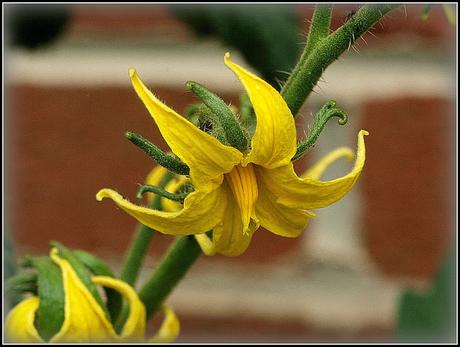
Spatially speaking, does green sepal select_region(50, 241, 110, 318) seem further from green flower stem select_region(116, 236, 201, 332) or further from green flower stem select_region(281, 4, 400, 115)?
green flower stem select_region(281, 4, 400, 115)

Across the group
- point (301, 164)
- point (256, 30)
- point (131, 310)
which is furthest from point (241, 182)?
point (301, 164)

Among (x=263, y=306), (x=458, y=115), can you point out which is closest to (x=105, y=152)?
(x=263, y=306)

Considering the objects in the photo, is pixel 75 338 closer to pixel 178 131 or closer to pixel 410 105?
pixel 178 131

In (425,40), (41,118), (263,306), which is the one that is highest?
(425,40)

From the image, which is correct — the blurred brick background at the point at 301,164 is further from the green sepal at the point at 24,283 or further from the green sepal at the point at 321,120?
the green sepal at the point at 321,120

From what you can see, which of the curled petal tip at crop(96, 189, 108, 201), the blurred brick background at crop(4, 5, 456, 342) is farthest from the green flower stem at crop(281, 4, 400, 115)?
the blurred brick background at crop(4, 5, 456, 342)

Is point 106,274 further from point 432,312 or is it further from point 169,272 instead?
point 432,312
